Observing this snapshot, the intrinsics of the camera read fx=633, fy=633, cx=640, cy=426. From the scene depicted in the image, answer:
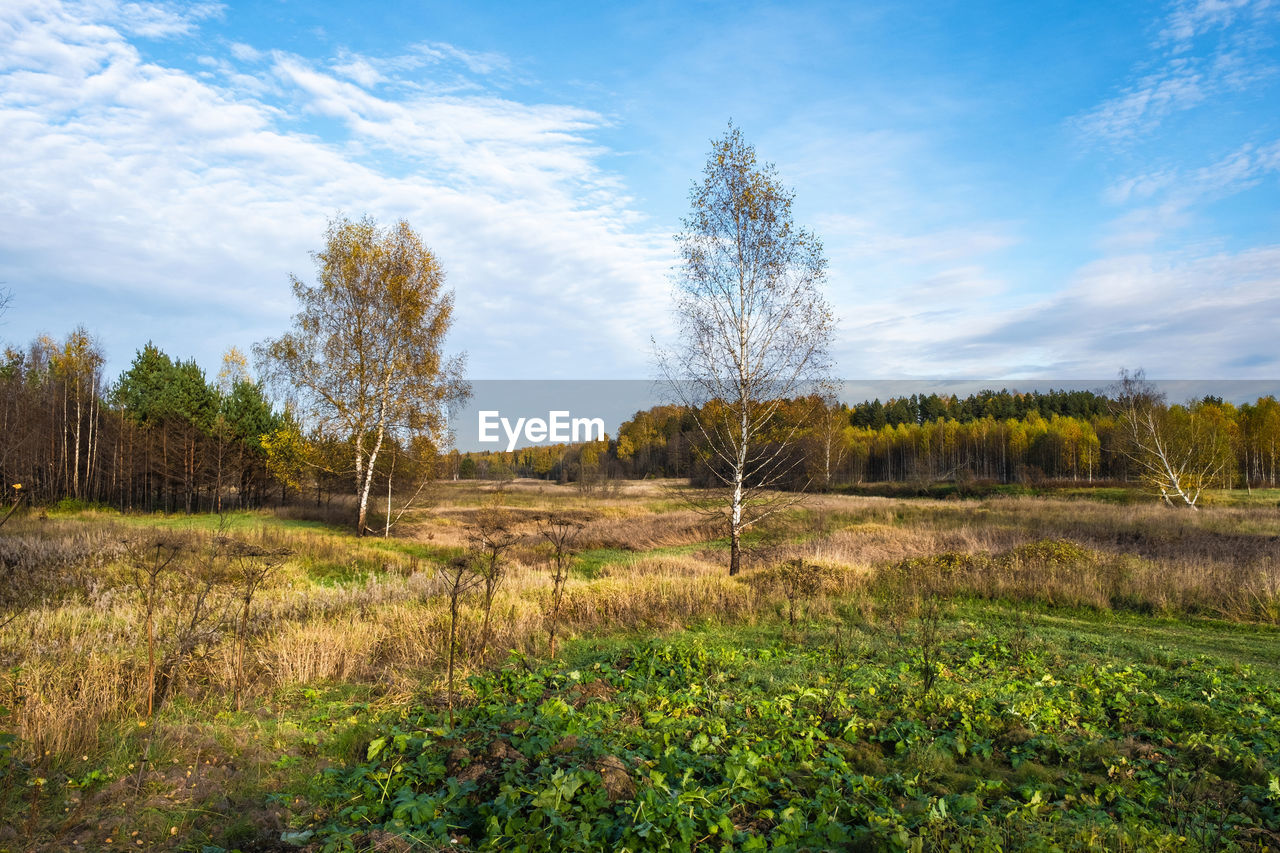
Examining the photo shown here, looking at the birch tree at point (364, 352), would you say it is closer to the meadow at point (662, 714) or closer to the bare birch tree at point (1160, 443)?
the meadow at point (662, 714)

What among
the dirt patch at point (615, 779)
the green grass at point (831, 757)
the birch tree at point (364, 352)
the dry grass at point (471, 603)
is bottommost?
the dry grass at point (471, 603)

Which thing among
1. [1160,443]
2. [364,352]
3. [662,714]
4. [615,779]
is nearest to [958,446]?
[1160,443]

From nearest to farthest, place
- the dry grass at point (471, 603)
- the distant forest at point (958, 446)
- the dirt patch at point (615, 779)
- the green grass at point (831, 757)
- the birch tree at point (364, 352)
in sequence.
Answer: the green grass at point (831, 757) < the dirt patch at point (615, 779) < the dry grass at point (471, 603) < the birch tree at point (364, 352) < the distant forest at point (958, 446)

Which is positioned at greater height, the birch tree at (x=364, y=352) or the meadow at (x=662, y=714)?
the birch tree at (x=364, y=352)

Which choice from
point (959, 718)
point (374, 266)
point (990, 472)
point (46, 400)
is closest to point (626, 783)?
point (959, 718)

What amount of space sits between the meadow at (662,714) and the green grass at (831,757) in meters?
0.03

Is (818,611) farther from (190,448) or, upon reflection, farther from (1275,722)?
(190,448)

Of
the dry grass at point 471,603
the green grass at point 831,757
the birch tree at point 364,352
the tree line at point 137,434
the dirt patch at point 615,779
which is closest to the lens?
the green grass at point 831,757

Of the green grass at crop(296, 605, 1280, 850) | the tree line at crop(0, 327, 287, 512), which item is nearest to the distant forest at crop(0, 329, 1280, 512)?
the tree line at crop(0, 327, 287, 512)

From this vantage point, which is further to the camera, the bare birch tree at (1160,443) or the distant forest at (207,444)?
the bare birch tree at (1160,443)

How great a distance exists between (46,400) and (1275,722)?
4770cm

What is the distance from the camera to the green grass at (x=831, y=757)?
11.1 ft

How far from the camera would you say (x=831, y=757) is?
4461mm

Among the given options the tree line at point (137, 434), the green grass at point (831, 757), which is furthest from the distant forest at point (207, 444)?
the green grass at point (831, 757)
